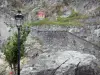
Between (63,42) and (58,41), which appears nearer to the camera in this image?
(63,42)

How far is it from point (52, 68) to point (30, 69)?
178 cm

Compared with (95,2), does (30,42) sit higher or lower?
lower

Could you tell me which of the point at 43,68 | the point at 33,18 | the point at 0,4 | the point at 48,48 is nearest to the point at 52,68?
the point at 43,68

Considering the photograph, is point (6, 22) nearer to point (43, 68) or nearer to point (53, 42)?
point (53, 42)

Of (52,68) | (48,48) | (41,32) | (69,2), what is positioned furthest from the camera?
(69,2)

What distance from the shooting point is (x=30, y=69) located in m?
23.8

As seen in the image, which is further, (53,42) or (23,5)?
(23,5)

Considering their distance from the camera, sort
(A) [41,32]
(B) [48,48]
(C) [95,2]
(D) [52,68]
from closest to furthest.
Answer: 1. (D) [52,68]
2. (B) [48,48]
3. (A) [41,32]
4. (C) [95,2]

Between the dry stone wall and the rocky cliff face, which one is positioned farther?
the dry stone wall

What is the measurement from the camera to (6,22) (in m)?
81.5

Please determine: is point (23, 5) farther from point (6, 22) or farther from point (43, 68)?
point (43, 68)

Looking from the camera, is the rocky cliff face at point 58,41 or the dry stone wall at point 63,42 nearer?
the rocky cliff face at point 58,41

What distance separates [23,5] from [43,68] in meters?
72.2

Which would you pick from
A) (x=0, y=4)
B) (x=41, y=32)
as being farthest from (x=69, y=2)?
(x=41, y=32)
